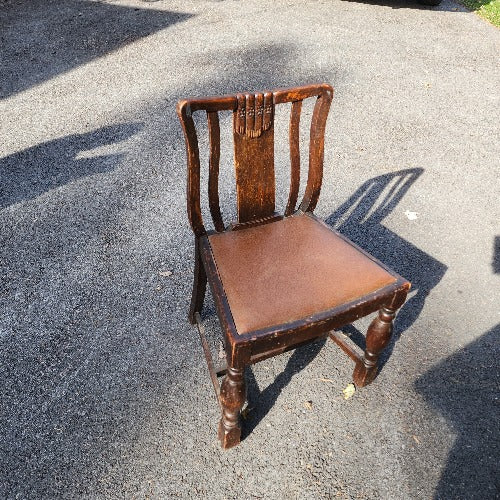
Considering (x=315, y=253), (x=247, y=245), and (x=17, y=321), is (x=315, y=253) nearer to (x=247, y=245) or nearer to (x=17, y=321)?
(x=247, y=245)

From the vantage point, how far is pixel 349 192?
359cm

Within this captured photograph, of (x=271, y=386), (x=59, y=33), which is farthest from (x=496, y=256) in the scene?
(x=59, y=33)

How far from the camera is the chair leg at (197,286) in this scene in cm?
219

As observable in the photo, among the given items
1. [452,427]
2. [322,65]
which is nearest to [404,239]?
[452,427]

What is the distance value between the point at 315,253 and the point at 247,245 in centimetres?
30

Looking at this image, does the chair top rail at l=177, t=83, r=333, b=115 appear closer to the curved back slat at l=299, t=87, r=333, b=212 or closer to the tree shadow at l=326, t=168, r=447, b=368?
the curved back slat at l=299, t=87, r=333, b=212

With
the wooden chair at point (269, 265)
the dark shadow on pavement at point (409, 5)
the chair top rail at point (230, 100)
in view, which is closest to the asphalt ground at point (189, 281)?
the wooden chair at point (269, 265)

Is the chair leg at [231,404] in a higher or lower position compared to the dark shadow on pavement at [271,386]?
higher

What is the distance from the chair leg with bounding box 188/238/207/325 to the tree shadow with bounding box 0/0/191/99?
12.4ft

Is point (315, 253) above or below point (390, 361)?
above

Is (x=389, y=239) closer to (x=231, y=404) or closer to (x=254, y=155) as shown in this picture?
(x=254, y=155)

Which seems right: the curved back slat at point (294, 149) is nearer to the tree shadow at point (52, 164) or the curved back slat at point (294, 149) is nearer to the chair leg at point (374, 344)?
the chair leg at point (374, 344)

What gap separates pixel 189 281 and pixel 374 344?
1.24 m

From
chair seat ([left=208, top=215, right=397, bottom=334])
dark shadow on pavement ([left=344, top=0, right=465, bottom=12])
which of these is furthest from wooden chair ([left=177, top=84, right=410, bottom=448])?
dark shadow on pavement ([left=344, top=0, right=465, bottom=12])
